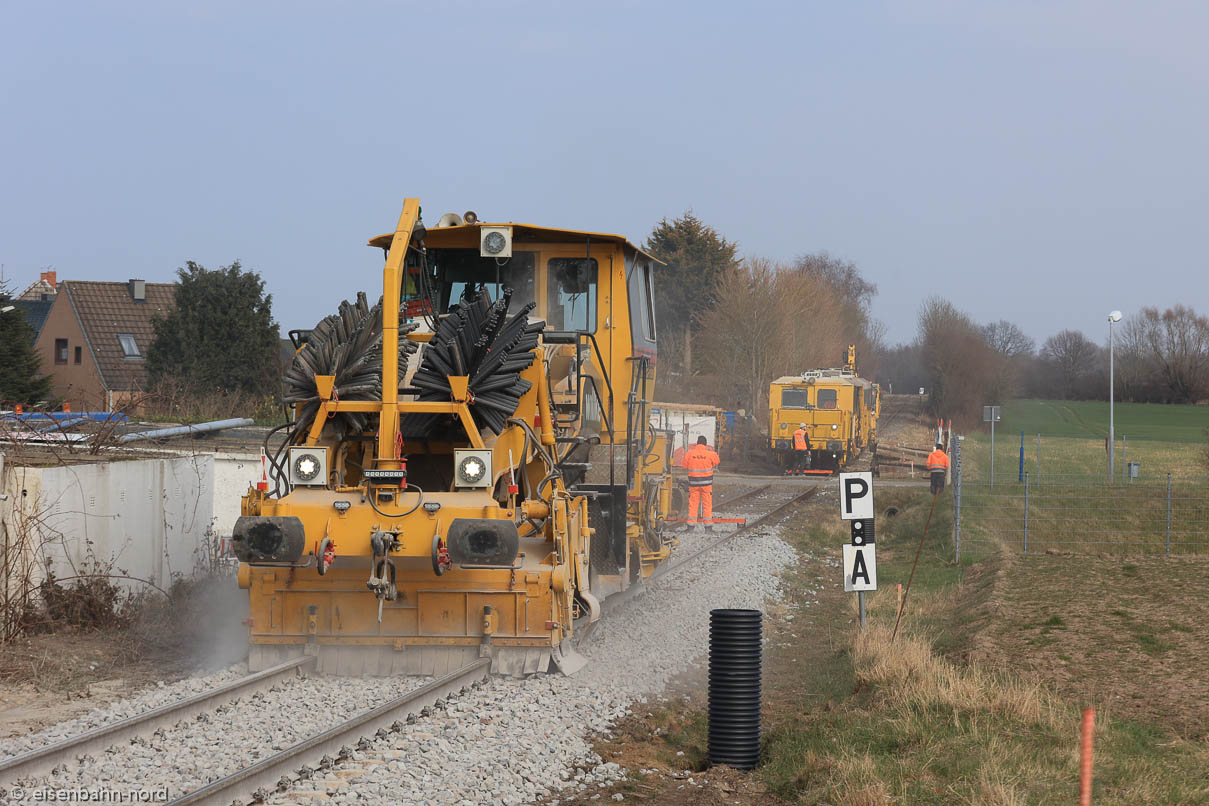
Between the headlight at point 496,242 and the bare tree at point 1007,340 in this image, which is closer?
the headlight at point 496,242

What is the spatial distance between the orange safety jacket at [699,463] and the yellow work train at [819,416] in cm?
1720

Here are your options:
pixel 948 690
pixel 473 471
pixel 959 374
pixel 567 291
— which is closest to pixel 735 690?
pixel 948 690

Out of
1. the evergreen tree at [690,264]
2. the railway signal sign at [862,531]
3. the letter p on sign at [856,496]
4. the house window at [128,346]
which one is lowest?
the railway signal sign at [862,531]

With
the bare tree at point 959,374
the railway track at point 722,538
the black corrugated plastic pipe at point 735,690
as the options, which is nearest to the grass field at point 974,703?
the black corrugated plastic pipe at point 735,690

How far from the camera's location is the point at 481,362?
8688 mm

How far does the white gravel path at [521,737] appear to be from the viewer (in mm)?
6172

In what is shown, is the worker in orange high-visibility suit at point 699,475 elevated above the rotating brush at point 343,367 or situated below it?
below

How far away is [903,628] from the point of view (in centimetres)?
1242

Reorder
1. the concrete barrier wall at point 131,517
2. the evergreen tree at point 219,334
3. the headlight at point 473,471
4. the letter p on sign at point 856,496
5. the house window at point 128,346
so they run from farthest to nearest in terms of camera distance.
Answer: the house window at point 128,346, the evergreen tree at point 219,334, the letter p on sign at point 856,496, the concrete barrier wall at point 131,517, the headlight at point 473,471

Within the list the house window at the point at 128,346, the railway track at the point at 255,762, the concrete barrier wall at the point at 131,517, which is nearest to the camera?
the railway track at the point at 255,762

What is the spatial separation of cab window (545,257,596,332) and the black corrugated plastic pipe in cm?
400

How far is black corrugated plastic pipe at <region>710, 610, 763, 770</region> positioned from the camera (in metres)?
7.45

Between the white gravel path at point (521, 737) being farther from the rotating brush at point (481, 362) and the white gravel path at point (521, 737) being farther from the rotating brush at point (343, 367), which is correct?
the rotating brush at point (343, 367)

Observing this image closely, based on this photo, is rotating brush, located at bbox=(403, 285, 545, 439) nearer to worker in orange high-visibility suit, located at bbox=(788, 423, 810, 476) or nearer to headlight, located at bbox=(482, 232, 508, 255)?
headlight, located at bbox=(482, 232, 508, 255)
